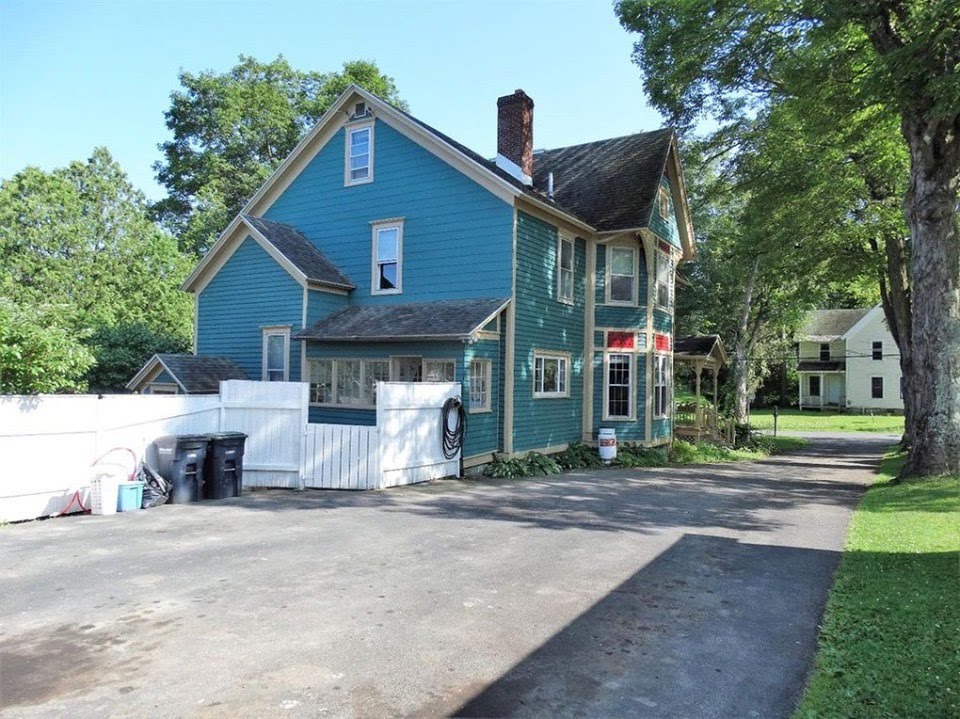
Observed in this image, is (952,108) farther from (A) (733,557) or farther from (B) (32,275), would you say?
(B) (32,275)

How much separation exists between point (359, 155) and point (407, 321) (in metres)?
5.81

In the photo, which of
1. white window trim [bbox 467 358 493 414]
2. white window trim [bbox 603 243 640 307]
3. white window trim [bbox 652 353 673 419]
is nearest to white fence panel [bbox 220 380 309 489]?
white window trim [bbox 467 358 493 414]

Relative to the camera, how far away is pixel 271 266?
1823 cm

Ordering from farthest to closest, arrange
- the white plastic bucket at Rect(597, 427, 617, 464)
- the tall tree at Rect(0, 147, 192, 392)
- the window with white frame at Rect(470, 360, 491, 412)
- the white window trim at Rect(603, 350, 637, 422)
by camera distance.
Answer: the tall tree at Rect(0, 147, 192, 392) < the white window trim at Rect(603, 350, 637, 422) < the white plastic bucket at Rect(597, 427, 617, 464) < the window with white frame at Rect(470, 360, 491, 412)

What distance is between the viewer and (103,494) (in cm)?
988

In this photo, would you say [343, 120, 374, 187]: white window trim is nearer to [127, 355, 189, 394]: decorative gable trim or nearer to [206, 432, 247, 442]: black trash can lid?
[127, 355, 189, 394]: decorative gable trim

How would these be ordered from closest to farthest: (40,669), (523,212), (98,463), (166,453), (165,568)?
(40,669)
(165,568)
(98,463)
(166,453)
(523,212)

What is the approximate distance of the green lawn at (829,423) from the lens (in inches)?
1559

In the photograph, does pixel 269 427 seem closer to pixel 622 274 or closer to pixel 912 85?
pixel 622 274

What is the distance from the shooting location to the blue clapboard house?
16359 millimetres

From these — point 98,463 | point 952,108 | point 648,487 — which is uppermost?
point 952,108

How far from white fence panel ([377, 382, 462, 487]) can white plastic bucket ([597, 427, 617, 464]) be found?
18.5ft

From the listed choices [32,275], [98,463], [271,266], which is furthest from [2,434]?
[32,275]

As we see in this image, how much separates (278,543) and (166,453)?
13.0ft
